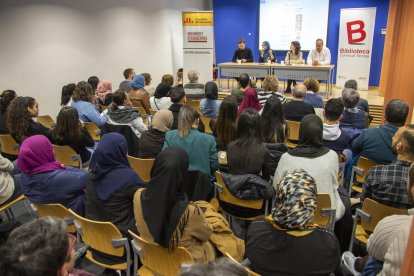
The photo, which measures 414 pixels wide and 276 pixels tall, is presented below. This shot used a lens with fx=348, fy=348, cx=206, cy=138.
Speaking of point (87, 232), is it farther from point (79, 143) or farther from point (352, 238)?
point (352, 238)

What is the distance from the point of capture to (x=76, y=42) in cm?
762

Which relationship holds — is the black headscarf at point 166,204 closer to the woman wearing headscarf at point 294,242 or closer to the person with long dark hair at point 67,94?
the woman wearing headscarf at point 294,242

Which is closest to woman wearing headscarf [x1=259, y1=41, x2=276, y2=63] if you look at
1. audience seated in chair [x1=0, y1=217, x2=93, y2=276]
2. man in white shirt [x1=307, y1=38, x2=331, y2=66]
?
man in white shirt [x1=307, y1=38, x2=331, y2=66]

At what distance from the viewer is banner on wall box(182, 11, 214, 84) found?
29.3ft

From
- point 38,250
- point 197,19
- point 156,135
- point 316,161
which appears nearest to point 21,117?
point 156,135

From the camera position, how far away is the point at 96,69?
8234 mm

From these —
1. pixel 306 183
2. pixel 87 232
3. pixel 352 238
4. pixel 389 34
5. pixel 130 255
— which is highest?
pixel 389 34

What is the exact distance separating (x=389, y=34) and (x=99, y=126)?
7200mm

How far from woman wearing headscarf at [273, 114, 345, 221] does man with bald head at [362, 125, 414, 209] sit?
266mm

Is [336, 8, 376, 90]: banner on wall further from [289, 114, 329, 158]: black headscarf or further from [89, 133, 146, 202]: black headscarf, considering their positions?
[89, 133, 146, 202]: black headscarf

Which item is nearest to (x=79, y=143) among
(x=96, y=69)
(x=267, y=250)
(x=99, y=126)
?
(x=99, y=126)

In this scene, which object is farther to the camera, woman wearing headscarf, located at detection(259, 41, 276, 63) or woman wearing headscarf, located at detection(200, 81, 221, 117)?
woman wearing headscarf, located at detection(259, 41, 276, 63)

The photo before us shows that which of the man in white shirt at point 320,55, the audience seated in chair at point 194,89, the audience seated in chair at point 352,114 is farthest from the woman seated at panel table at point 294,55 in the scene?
the audience seated in chair at point 352,114

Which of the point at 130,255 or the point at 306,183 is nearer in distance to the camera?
the point at 306,183
